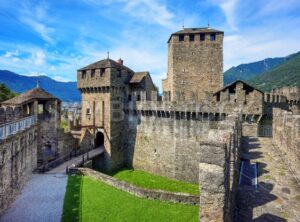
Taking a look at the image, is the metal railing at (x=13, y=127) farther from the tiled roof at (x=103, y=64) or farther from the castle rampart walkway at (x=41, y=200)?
the tiled roof at (x=103, y=64)

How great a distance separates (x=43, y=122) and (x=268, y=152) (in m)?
18.6

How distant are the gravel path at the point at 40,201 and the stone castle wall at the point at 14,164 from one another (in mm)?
423

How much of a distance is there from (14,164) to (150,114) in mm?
13948

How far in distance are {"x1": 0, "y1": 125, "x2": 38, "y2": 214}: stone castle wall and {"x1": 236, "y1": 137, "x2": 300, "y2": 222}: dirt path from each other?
34.3ft

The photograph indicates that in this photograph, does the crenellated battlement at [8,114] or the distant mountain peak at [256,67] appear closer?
the crenellated battlement at [8,114]

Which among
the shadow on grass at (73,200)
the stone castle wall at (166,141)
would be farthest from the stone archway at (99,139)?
the shadow on grass at (73,200)

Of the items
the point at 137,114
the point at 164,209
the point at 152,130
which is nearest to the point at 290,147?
the point at 164,209

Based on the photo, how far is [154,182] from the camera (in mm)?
23656

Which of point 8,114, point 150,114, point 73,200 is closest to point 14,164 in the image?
point 73,200

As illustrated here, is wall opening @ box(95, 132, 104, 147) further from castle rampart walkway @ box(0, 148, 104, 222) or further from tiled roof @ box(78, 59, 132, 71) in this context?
castle rampart walkway @ box(0, 148, 104, 222)

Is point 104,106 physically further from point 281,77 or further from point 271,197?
point 281,77

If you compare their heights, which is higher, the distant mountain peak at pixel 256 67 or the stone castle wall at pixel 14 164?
the distant mountain peak at pixel 256 67

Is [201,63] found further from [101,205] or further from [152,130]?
[101,205]

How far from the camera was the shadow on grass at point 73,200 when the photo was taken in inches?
522
